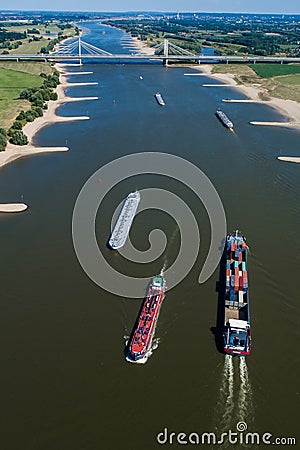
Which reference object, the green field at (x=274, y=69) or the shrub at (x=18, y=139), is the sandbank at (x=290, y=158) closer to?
the shrub at (x=18, y=139)

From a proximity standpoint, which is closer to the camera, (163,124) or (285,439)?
(285,439)

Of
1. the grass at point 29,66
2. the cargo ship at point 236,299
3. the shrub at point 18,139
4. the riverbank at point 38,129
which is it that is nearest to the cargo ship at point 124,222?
the cargo ship at point 236,299

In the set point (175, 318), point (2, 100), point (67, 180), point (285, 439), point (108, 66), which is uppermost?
point (108, 66)

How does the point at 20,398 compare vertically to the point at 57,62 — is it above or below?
below

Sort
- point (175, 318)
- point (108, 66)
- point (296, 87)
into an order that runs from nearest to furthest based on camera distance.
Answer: point (175, 318)
point (296, 87)
point (108, 66)

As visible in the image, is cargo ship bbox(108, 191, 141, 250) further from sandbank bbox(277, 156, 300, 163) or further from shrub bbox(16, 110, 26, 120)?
shrub bbox(16, 110, 26, 120)

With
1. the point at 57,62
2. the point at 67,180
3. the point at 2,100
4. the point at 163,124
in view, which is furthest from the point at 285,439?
the point at 57,62

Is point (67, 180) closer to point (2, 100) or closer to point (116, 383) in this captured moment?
point (116, 383)
